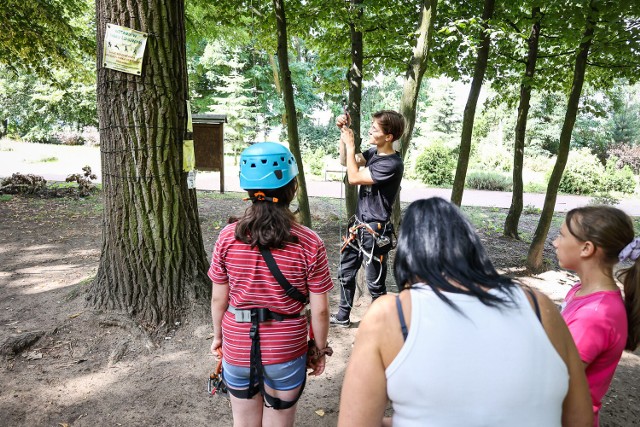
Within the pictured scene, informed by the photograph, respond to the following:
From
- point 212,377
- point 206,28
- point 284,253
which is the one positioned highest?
point 206,28

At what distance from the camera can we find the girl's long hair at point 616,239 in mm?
1676

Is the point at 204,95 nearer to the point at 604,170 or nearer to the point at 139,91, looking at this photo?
the point at 604,170

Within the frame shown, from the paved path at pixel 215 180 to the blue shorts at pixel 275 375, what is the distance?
8.36 meters

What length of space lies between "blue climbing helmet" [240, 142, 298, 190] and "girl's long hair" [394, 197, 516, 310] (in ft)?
2.61

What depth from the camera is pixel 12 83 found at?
3153 centimetres

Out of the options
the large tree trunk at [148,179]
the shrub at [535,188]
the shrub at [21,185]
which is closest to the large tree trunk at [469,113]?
the large tree trunk at [148,179]

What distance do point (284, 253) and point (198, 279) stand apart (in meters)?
2.16

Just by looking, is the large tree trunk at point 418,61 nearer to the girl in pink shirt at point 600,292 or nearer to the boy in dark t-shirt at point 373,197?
the boy in dark t-shirt at point 373,197

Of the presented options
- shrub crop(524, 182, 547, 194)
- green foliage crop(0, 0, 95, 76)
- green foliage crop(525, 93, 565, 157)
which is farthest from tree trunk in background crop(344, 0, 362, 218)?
green foliage crop(525, 93, 565, 157)

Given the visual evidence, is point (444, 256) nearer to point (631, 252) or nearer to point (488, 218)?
point (631, 252)

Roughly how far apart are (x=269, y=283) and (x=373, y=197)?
204cm


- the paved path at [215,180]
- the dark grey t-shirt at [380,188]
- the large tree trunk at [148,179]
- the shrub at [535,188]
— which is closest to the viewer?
the large tree trunk at [148,179]

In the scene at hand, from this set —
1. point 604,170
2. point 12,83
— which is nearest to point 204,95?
point 12,83

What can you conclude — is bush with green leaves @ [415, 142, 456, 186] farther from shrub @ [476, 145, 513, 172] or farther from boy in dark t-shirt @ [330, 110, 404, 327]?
boy in dark t-shirt @ [330, 110, 404, 327]
